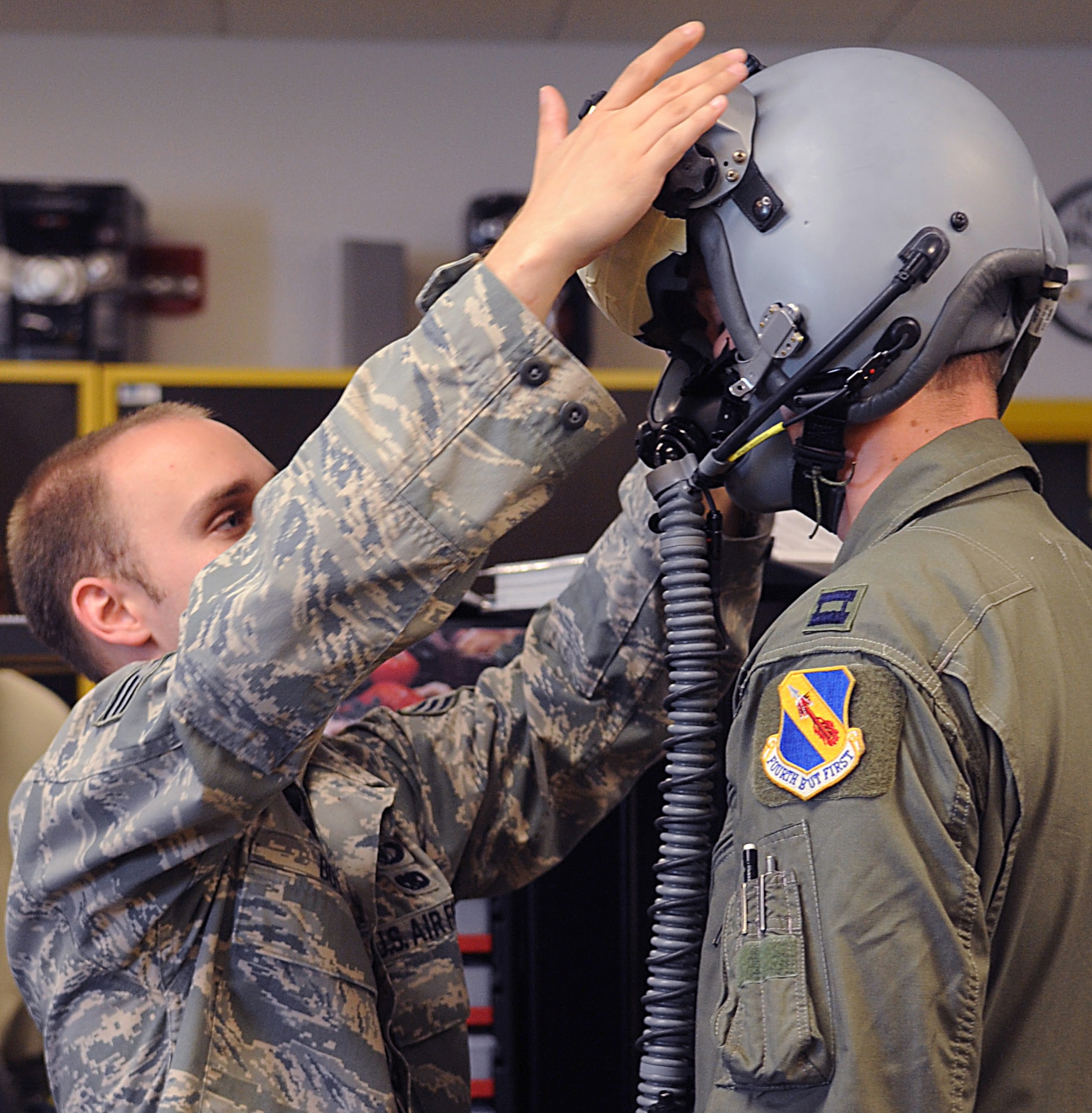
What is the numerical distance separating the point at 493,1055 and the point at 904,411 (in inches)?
45.0

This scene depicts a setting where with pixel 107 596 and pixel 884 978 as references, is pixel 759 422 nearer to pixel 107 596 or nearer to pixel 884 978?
pixel 884 978

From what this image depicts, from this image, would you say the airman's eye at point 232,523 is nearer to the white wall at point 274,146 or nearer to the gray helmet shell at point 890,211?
the gray helmet shell at point 890,211

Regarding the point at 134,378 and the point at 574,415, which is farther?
the point at 134,378

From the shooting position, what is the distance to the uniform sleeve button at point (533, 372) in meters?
0.91

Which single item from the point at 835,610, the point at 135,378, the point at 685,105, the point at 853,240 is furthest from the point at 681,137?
the point at 135,378

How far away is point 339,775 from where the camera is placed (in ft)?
4.01

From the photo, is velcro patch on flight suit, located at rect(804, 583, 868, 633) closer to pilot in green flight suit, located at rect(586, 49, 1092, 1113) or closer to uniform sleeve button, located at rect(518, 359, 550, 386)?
pilot in green flight suit, located at rect(586, 49, 1092, 1113)

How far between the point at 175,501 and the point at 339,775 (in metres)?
0.30

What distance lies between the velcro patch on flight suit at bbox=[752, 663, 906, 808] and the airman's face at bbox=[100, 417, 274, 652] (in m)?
0.62

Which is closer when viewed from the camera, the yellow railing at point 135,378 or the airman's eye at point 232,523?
the airman's eye at point 232,523

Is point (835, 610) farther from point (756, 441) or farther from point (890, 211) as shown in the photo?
point (890, 211)

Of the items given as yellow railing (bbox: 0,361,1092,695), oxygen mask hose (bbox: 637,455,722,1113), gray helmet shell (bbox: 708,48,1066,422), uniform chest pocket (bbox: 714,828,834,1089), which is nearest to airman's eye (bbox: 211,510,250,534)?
oxygen mask hose (bbox: 637,455,722,1113)

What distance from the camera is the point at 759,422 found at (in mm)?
990

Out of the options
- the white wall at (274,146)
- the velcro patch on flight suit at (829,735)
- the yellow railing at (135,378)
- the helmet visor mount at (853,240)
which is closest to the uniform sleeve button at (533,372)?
the helmet visor mount at (853,240)
